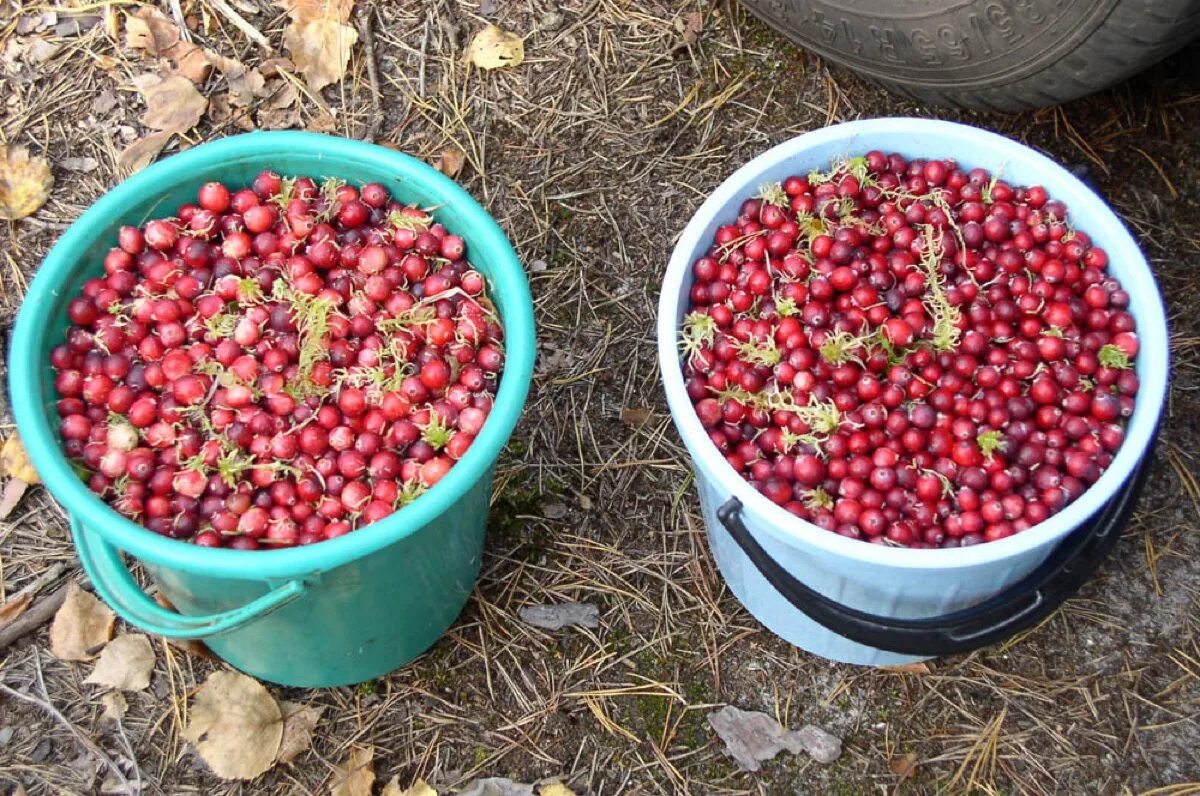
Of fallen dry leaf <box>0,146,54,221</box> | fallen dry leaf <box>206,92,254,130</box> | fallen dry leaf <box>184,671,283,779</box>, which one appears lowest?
fallen dry leaf <box>184,671,283,779</box>

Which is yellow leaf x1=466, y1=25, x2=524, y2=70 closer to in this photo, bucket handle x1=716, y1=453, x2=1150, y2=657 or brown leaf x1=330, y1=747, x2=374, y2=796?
bucket handle x1=716, y1=453, x2=1150, y2=657

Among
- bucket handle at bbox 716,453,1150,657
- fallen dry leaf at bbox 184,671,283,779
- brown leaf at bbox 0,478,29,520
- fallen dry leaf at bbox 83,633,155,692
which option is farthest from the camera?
brown leaf at bbox 0,478,29,520

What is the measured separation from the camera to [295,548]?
5.63 feet

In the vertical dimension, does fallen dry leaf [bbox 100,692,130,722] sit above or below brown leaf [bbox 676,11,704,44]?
below

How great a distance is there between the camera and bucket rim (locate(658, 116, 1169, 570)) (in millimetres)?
1764

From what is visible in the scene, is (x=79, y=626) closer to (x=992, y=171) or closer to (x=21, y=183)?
(x=21, y=183)

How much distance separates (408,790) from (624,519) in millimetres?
778

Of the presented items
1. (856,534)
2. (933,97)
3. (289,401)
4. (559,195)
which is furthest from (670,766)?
(933,97)

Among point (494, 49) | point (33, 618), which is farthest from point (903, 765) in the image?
point (494, 49)

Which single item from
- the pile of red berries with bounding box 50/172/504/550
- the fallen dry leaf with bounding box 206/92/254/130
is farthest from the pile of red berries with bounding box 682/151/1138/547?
the fallen dry leaf with bounding box 206/92/254/130

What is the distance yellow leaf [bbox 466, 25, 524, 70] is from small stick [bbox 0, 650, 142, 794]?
189 centimetres

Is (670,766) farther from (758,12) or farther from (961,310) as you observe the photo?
(758,12)

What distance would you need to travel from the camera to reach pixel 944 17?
233 cm

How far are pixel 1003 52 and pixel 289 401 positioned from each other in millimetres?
1701
